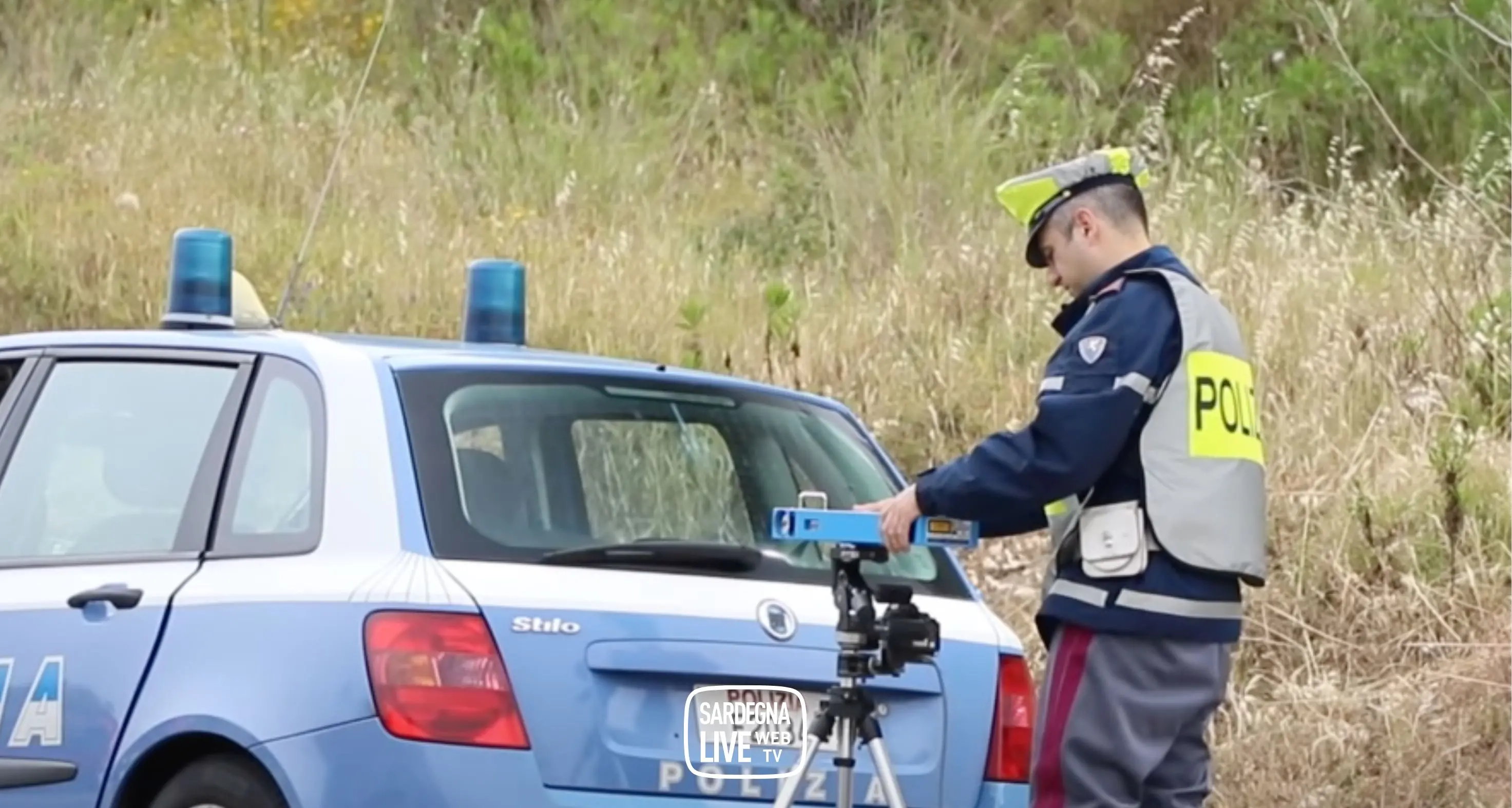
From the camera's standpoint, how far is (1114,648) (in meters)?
4.49

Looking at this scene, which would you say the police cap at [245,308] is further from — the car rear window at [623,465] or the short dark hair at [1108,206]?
the short dark hair at [1108,206]

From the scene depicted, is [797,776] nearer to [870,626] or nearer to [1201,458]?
[870,626]

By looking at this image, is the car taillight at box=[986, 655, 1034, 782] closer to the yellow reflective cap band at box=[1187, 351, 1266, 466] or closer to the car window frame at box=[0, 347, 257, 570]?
the yellow reflective cap band at box=[1187, 351, 1266, 466]

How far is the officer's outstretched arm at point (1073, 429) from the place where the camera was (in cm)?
438

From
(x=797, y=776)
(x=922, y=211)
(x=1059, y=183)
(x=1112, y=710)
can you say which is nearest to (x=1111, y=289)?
(x=1059, y=183)

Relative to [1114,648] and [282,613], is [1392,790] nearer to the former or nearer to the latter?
[1114,648]

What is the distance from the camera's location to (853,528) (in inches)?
168

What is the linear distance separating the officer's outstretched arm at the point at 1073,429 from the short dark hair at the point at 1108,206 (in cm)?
20

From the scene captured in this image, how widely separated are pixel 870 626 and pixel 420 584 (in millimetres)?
780

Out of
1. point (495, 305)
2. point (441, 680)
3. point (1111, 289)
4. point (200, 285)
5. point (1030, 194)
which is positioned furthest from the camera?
point (495, 305)

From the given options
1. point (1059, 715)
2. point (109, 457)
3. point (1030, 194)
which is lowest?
point (1059, 715)

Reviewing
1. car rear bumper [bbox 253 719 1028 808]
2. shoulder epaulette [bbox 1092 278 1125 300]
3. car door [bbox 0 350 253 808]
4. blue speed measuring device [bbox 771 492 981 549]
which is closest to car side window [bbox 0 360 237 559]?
car door [bbox 0 350 253 808]

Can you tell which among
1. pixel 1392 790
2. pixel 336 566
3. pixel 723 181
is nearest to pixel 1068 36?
pixel 723 181

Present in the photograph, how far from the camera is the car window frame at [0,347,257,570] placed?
4758 mm
